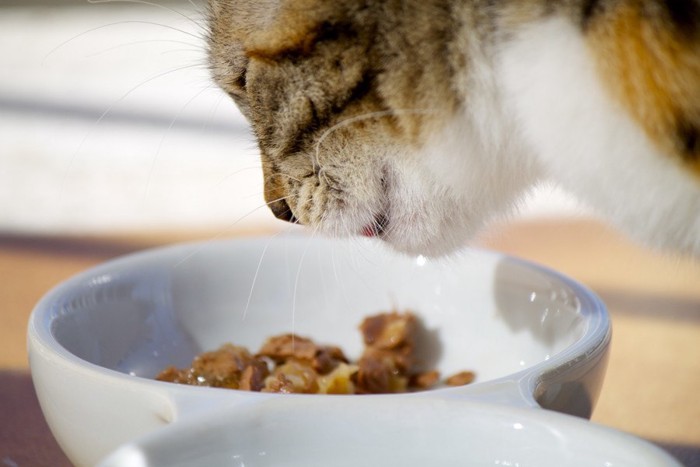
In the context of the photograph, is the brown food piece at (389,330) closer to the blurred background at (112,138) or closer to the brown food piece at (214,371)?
the brown food piece at (214,371)

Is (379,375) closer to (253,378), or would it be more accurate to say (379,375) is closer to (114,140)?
(253,378)

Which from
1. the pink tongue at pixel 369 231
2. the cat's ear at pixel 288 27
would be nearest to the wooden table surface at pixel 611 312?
the pink tongue at pixel 369 231

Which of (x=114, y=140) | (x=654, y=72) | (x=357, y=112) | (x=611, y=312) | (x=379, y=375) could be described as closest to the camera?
(x=654, y=72)

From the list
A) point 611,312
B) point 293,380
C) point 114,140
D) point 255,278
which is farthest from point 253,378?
Answer: point 114,140

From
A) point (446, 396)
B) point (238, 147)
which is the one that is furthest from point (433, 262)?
point (238, 147)

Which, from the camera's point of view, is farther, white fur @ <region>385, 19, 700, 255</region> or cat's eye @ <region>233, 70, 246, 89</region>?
cat's eye @ <region>233, 70, 246, 89</region>

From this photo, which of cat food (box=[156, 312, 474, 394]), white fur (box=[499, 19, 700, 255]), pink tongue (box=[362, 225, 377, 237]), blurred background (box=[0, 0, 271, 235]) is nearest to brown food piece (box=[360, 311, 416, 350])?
cat food (box=[156, 312, 474, 394])

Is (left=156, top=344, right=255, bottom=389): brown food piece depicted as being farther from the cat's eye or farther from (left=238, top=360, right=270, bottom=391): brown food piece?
the cat's eye
